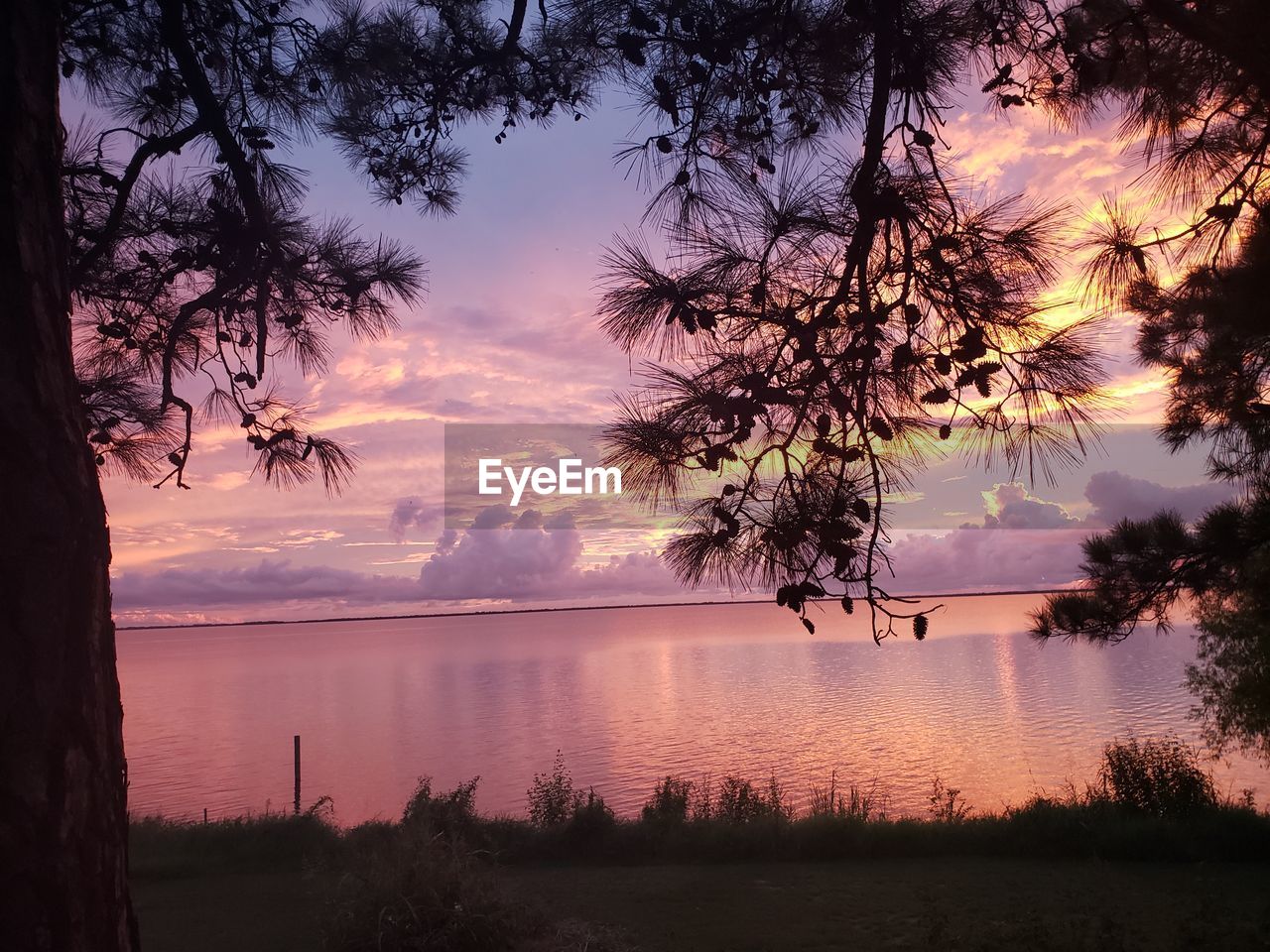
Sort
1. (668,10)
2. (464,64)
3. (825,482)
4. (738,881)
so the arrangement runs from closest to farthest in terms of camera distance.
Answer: (825,482) → (668,10) → (464,64) → (738,881)

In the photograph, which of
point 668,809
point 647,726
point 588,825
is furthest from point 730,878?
point 647,726

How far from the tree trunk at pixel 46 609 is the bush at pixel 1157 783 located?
12.4 meters

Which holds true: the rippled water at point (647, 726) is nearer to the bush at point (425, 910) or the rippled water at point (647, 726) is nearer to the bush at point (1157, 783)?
the bush at point (1157, 783)

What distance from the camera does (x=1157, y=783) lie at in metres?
11.5

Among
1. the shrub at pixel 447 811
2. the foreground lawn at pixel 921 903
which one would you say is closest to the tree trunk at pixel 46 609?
the foreground lawn at pixel 921 903

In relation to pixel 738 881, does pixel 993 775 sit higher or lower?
lower

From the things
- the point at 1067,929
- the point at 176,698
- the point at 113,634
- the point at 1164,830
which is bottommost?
the point at 176,698

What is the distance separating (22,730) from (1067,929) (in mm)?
6631

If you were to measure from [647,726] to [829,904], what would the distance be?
122 feet

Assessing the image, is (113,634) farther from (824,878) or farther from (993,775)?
(993,775)

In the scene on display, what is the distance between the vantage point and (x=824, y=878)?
27.6 ft

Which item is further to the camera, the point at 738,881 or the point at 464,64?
the point at 738,881

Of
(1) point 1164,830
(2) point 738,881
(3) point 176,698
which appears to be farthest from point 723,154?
(3) point 176,698

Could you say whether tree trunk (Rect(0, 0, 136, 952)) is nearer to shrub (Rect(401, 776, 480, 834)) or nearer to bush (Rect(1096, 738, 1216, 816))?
shrub (Rect(401, 776, 480, 834))
